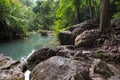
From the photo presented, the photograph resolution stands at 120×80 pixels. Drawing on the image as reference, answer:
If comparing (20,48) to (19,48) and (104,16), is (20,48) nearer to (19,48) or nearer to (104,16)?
(19,48)

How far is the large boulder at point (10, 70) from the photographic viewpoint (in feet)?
24.7

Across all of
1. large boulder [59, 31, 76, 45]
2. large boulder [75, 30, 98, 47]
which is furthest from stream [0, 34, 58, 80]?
large boulder [75, 30, 98, 47]

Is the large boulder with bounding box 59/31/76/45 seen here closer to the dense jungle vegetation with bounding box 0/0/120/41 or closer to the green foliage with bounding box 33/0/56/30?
the dense jungle vegetation with bounding box 0/0/120/41

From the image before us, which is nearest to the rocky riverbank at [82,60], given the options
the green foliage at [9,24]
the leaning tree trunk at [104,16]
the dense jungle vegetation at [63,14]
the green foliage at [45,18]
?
the leaning tree trunk at [104,16]

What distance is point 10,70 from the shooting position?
332 inches

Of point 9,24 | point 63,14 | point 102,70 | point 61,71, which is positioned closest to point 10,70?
point 61,71

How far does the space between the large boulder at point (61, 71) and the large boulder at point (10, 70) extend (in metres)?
1.16

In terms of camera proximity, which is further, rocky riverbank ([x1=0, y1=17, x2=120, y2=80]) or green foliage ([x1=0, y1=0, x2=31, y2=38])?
green foliage ([x1=0, y1=0, x2=31, y2=38])

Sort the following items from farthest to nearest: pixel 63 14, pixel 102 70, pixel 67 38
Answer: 1. pixel 63 14
2. pixel 67 38
3. pixel 102 70

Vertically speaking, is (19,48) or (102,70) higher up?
(102,70)

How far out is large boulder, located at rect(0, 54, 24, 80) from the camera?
24.7ft

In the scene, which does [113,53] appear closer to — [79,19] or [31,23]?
[79,19]

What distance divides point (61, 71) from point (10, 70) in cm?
315

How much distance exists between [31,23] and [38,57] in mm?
34181
